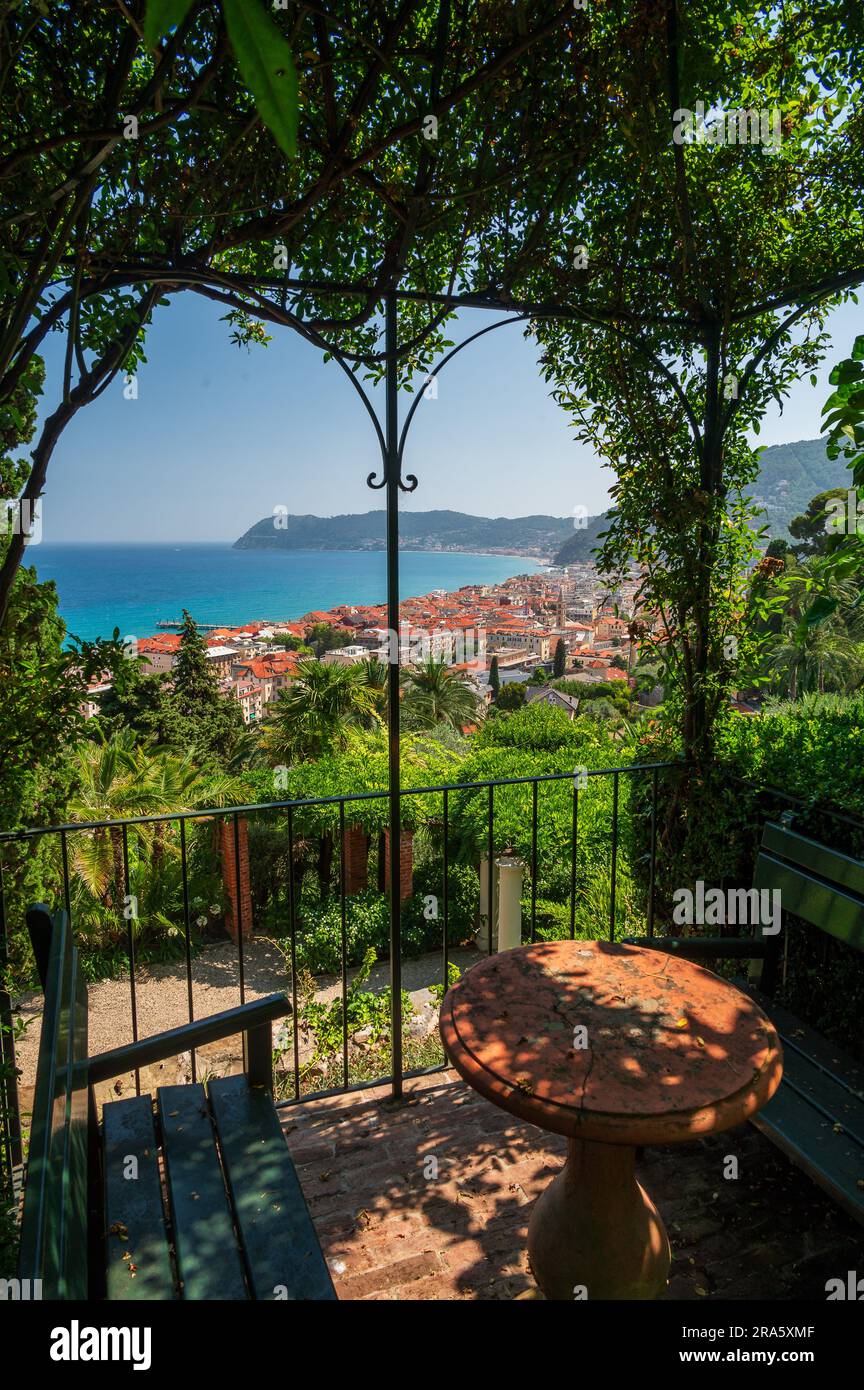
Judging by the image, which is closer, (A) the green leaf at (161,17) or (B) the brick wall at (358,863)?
(A) the green leaf at (161,17)

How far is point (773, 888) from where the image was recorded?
2594 mm

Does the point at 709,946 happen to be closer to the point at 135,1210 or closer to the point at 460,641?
the point at 135,1210

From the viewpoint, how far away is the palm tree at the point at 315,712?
16.5 metres

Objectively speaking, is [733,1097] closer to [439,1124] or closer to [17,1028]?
[439,1124]

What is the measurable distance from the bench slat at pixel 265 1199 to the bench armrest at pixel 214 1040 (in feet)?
0.24

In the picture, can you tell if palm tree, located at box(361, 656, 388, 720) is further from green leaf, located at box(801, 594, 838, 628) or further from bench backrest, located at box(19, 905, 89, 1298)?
bench backrest, located at box(19, 905, 89, 1298)

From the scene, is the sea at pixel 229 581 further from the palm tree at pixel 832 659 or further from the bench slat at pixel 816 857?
the bench slat at pixel 816 857

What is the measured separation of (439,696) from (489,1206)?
65.7 feet

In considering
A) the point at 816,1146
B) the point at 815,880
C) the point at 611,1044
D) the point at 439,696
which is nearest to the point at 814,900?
the point at 815,880

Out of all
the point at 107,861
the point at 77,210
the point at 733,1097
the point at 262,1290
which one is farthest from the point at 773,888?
the point at 107,861

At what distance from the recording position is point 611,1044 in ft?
5.53

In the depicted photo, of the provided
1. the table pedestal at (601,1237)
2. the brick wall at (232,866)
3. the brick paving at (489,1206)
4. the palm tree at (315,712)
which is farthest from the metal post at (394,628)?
the palm tree at (315,712)

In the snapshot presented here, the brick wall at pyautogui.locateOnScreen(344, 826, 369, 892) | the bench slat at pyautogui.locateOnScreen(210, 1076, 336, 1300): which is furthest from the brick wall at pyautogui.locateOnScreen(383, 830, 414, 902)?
the bench slat at pyautogui.locateOnScreen(210, 1076, 336, 1300)

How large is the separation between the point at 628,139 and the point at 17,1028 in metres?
3.31
